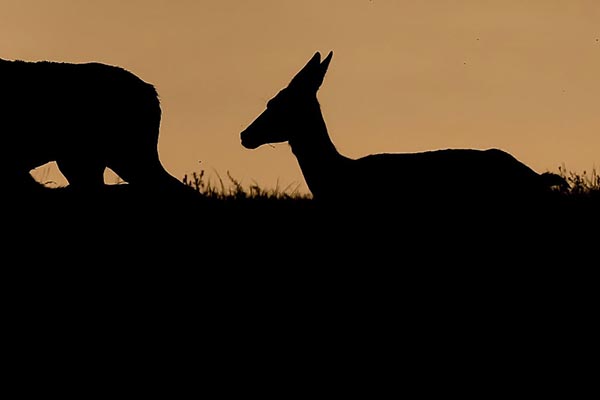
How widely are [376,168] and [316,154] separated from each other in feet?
1.64

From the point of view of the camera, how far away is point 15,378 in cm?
511

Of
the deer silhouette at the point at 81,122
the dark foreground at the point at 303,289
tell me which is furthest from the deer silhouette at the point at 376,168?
the deer silhouette at the point at 81,122

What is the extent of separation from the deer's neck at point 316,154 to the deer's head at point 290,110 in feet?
0.12

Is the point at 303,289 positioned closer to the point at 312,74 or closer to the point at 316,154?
the point at 316,154

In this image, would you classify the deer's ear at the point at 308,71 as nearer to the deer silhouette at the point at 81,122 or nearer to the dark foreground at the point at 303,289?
the dark foreground at the point at 303,289

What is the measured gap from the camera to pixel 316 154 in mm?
8695

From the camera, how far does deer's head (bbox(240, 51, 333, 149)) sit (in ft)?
28.6

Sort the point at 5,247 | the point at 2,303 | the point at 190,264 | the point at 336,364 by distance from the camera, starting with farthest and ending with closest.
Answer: the point at 5,247 < the point at 190,264 < the point at 2,303 < the point at 336,364

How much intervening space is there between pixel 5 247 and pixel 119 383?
252cm

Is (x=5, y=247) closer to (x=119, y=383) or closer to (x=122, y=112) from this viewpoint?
(x=119, y=383)

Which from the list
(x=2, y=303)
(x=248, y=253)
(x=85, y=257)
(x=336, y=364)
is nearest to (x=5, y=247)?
(x=85, y=257)

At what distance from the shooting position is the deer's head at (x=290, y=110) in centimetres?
870

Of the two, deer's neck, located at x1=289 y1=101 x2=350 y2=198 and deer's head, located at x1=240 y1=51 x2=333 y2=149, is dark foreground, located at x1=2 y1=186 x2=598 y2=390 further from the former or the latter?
deer's head, located at x1=240 y1=51 x2=333 y2=149

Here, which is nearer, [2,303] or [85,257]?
[2,303]
